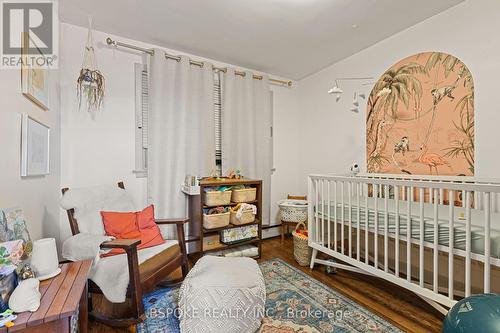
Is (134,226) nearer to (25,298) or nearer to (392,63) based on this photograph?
(25,298)

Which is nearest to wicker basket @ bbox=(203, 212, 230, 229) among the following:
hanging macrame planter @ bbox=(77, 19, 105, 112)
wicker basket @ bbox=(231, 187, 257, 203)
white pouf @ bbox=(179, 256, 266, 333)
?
wicker basket @ bbox=(231, 187, 257, 203)

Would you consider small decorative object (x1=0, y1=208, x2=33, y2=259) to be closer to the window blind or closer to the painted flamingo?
the window blind

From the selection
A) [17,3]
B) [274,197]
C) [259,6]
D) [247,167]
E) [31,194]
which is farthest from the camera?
[274,197]

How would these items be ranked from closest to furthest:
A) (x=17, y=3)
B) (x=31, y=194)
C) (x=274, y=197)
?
(x=17, y=3) → (x=31, y=194) → (x=274, y=197)

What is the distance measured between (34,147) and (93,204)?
631mm

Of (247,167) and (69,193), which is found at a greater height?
(247,167)

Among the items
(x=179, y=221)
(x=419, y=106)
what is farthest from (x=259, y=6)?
(x=179, y=221)

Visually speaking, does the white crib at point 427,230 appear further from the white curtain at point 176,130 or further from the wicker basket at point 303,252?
the white curtain at point 176,130

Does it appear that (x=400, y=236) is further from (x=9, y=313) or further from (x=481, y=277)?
(x=9, y=313)

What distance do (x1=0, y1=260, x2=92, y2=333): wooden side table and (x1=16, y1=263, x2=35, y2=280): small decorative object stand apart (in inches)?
2.7

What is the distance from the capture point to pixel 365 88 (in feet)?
9.11

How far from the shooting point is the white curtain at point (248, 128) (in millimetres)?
2990

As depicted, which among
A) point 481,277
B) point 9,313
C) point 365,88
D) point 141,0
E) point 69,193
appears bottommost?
point 481,277

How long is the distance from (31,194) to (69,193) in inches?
12.5
